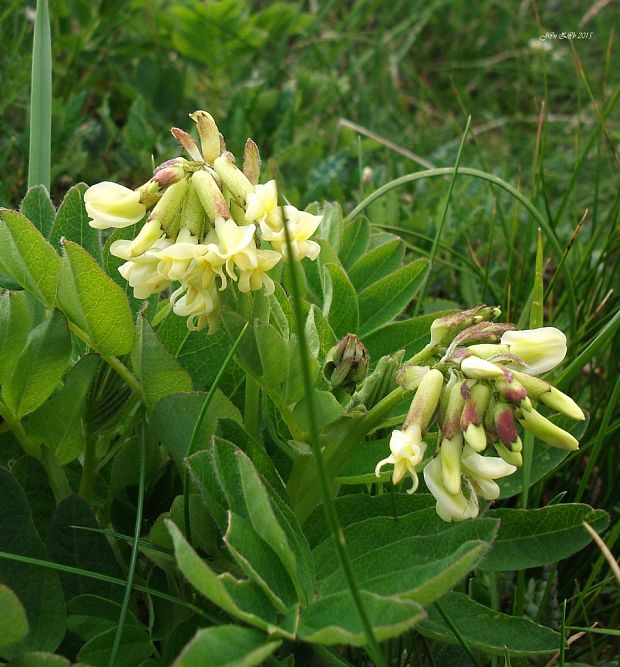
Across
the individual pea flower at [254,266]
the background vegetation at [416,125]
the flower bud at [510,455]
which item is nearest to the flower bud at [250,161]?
the individual pea flower at [254,266]

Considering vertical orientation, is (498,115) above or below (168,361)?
below

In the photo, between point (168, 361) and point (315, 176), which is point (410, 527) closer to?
point (168, 361)

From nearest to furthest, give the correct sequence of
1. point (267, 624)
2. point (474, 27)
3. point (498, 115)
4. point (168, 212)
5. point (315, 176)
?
point (267, 624)
point (168, 212)
point (315, 176)
point (498, 115)
point (474, 27)

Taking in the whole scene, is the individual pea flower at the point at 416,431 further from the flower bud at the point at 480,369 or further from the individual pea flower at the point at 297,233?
the individual pea flower at the point at 297,233

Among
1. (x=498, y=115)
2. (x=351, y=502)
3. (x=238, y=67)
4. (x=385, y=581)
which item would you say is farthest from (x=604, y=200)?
(x=385, y=581)

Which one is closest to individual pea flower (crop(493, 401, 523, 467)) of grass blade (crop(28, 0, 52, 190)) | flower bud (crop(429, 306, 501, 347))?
flower bud (crop(429, 306, 501, 347))

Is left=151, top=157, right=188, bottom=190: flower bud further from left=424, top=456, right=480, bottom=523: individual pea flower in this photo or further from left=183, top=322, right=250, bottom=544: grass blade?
left=424, top=456, right=480, bottom=523: individual pea flower

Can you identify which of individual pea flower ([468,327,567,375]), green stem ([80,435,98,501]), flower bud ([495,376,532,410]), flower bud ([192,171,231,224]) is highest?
flower bud ([192,171,231,224])
